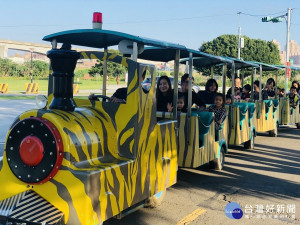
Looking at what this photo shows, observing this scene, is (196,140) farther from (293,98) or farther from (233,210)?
(293,98)

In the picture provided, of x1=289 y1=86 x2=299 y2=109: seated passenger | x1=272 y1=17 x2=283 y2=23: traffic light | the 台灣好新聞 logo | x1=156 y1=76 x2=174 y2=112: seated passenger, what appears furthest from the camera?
x1=272 y1=17 x2=283 y2=23: traffic light

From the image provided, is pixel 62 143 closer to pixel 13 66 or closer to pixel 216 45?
pixel 216 45

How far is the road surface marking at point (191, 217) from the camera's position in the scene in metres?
5.18

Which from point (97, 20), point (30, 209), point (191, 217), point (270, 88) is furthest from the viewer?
point (270, 88)

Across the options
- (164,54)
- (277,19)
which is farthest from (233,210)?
(277,19)

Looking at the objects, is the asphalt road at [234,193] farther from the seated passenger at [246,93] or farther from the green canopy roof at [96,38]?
the seated passenger at [246,93]

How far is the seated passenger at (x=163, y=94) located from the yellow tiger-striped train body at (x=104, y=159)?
1.55m

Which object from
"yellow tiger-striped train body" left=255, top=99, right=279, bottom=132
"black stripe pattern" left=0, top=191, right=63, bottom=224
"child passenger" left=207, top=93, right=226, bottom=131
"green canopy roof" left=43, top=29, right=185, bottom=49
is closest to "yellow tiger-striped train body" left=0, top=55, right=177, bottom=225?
"black stripe pattern" left=0, top=191, right=63, bottom=224

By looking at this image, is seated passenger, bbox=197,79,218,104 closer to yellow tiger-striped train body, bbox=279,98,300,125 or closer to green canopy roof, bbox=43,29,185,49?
green canopy roof, bbox=43,29,185,49

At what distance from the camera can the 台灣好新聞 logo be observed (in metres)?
5.54

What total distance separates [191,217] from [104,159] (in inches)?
65.8

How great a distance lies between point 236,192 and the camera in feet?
21.6

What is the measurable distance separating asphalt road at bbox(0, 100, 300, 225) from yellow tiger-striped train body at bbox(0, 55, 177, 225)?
23.8 inches

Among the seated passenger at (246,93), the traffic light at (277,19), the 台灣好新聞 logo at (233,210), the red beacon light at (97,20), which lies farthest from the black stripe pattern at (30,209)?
the traffic light at (277,19)
